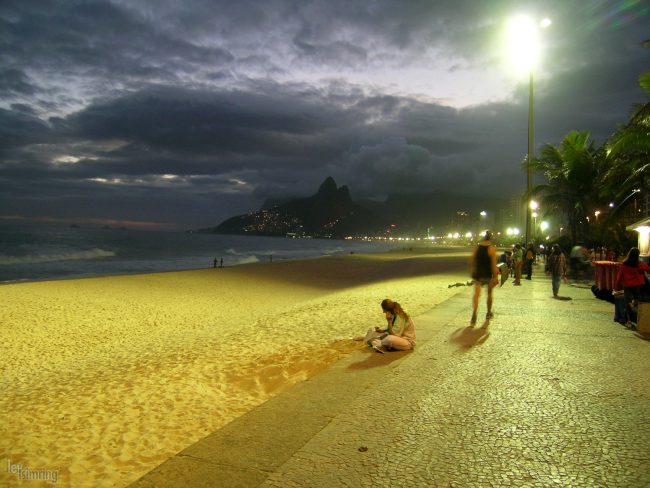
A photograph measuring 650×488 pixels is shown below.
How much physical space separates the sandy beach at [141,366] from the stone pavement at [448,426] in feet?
3.64

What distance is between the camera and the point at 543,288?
16078 millimetres

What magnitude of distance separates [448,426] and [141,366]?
581 centimetres

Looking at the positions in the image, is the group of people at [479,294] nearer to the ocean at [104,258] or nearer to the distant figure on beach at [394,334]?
the distant figure on beach at [394,334]

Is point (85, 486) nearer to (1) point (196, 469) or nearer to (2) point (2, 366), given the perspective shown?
(1) point (196, 469)

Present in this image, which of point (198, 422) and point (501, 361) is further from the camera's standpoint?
point (501, 361)

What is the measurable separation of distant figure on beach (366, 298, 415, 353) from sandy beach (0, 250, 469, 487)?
2.75 ft

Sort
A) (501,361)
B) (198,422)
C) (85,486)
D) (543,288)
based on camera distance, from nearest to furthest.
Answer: (85,486) → (198,422) → (501,361) → (543,288)

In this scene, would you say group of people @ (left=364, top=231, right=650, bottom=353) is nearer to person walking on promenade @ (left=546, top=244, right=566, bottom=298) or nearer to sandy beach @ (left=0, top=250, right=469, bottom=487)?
sandy beach @ (left=0, top=250, right=469, bottom=487)

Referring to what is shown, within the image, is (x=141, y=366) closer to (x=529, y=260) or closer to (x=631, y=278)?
(x=631, y=278)

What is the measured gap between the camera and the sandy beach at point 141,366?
15.5 ft

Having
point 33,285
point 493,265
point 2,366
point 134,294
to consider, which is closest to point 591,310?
point 493,265

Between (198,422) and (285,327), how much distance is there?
5709 mm

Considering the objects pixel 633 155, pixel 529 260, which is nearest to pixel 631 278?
pixel 633 155

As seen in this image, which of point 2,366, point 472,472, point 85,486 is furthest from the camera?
point 2,366
